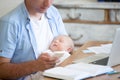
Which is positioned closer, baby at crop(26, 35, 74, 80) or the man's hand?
the man's hand

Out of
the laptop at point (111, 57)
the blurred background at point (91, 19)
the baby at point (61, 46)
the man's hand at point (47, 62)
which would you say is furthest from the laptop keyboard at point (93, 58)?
the blurred background at point (91, 19)

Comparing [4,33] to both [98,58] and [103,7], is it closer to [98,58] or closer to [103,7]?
[98,58]

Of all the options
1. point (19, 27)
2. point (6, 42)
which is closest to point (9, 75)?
point (6, 42)

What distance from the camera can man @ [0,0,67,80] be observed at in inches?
65.3

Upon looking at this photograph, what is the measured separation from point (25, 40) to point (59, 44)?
1.09 ft

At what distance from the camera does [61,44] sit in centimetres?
209

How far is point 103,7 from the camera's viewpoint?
3020mm

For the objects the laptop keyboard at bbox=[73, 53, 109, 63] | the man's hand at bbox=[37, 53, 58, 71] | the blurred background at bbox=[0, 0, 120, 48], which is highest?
the man's hand at bbox=[37, 53, 58, 71]

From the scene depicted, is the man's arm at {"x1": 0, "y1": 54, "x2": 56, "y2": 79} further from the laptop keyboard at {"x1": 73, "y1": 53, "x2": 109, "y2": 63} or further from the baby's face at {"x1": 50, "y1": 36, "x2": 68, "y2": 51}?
the baby's face at {"x1": 50, "y1": 36, "x2": 68, "y2": 51}

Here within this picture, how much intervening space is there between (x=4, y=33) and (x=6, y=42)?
0.06m

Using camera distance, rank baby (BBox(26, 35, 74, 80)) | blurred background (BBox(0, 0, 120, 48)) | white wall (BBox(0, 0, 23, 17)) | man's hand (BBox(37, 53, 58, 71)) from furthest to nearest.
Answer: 1. white wall (BBox(0, 0, 23, 17))
2. blurred background (BBox(0, 0, 120, 48))
3. baby (BBox(26, 35, 74, 80))
4. man's hand (BBox(37, 53, 58, 71))

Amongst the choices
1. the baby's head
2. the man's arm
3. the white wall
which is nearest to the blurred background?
the white wall

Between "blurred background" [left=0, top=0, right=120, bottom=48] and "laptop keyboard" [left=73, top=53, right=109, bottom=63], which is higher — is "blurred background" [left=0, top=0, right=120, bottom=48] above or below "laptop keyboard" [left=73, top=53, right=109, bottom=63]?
below

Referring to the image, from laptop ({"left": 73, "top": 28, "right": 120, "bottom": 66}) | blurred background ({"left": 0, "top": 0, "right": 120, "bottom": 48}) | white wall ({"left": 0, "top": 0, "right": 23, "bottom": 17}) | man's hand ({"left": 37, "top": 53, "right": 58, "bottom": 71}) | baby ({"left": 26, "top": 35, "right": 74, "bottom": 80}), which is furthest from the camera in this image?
white wall ({"left": 0, "top": 0, "right": 23, "bottom": 17})
